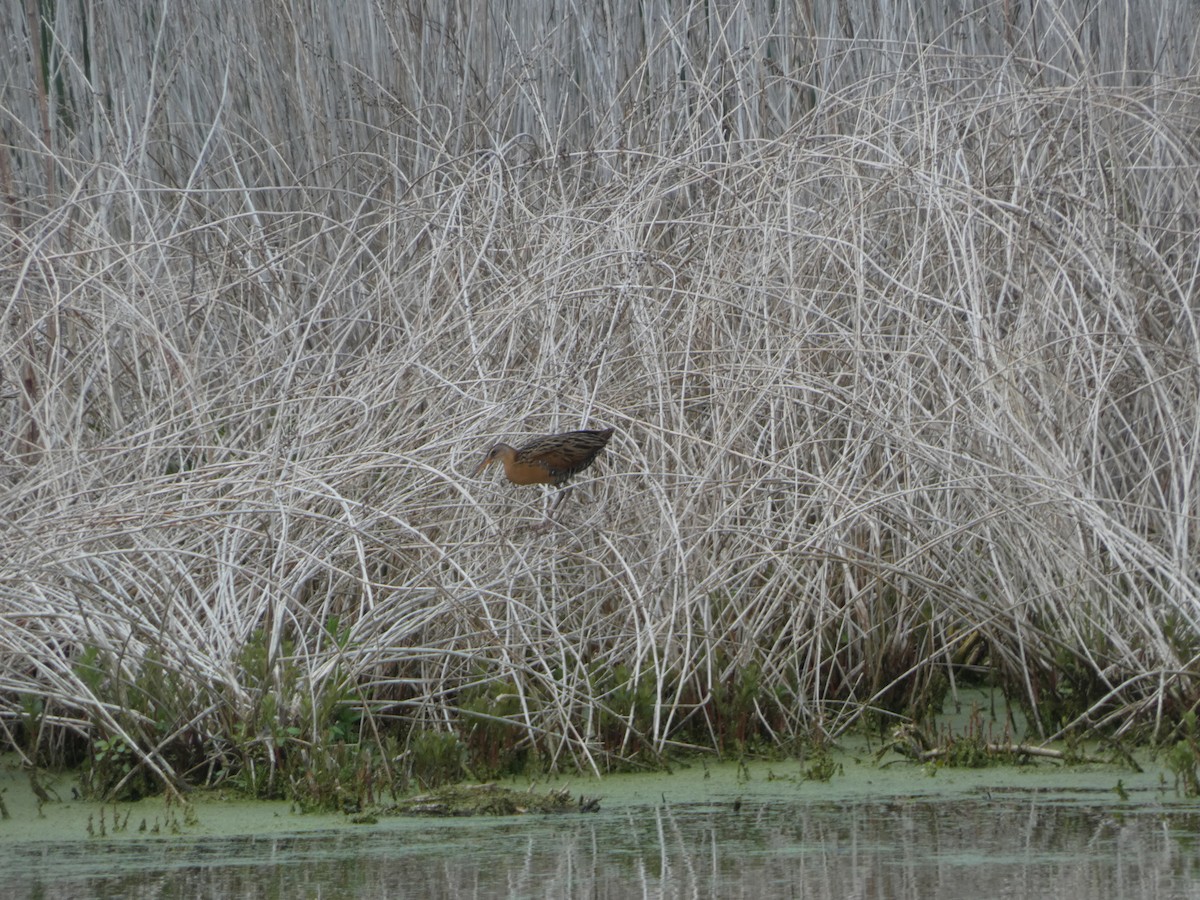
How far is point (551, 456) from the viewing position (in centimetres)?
531

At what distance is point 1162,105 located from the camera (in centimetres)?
714

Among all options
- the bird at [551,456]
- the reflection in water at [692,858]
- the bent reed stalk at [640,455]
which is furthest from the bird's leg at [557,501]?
the reflection in water at [692,858]

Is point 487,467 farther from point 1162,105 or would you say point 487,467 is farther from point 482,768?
point 1162,105

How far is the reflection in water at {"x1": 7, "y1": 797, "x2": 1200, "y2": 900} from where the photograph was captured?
12.5 feet

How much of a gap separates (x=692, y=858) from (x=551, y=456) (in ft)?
5.08

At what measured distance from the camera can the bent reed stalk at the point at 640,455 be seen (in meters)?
5.12

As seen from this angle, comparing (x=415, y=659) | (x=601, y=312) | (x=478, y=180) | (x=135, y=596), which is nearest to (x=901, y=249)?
(x=601, y=312)

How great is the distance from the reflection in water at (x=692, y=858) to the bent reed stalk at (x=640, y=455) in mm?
479

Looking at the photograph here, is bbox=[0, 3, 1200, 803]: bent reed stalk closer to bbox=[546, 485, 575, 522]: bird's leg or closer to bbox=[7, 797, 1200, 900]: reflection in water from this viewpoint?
bbox=[546, 485, 575, 522]: bird's leg

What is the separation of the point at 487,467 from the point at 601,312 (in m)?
0.85

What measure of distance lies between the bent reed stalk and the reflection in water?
48 cm

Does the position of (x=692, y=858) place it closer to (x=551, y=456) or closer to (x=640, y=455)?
(x=551, y=456)

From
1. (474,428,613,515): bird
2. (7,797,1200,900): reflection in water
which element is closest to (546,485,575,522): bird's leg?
(474,428,613,515): bird

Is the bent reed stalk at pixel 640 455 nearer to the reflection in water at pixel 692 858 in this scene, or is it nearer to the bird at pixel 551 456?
the bird at pixel 551 456
